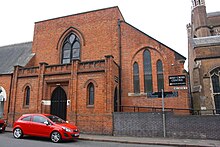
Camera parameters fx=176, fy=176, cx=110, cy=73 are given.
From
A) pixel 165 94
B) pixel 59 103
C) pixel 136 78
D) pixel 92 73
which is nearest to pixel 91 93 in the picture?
pixel 92 73

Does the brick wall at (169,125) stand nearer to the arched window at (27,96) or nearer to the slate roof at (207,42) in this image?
the arched window at (27,96)

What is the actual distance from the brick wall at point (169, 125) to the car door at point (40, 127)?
4.70m

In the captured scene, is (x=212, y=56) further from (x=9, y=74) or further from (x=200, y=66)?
(x=9, y=74)

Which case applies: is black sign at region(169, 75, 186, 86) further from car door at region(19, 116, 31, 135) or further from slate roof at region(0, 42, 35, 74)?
slate roof at region(0, 42, 35, 74)

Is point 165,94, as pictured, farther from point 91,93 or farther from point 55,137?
point 55,137

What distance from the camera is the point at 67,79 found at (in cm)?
1462

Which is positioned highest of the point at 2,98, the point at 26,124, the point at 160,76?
the point at 160,76

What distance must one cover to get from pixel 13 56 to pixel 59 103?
10.5 metres

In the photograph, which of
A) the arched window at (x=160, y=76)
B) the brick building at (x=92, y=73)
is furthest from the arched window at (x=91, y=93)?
the arched window at (x=160, y=76)

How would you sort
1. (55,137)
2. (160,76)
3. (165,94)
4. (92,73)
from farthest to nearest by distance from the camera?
(160,76), (92,73), (165,94), (55,137)

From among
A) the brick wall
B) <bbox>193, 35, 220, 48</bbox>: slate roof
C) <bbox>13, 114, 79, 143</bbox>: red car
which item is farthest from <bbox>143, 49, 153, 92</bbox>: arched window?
<bbox>13, 114, 79, 143</bbox>: red car

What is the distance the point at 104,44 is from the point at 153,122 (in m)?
8.90

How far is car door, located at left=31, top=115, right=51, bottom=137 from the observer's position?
33.2 ft

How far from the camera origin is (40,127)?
10312 mm
